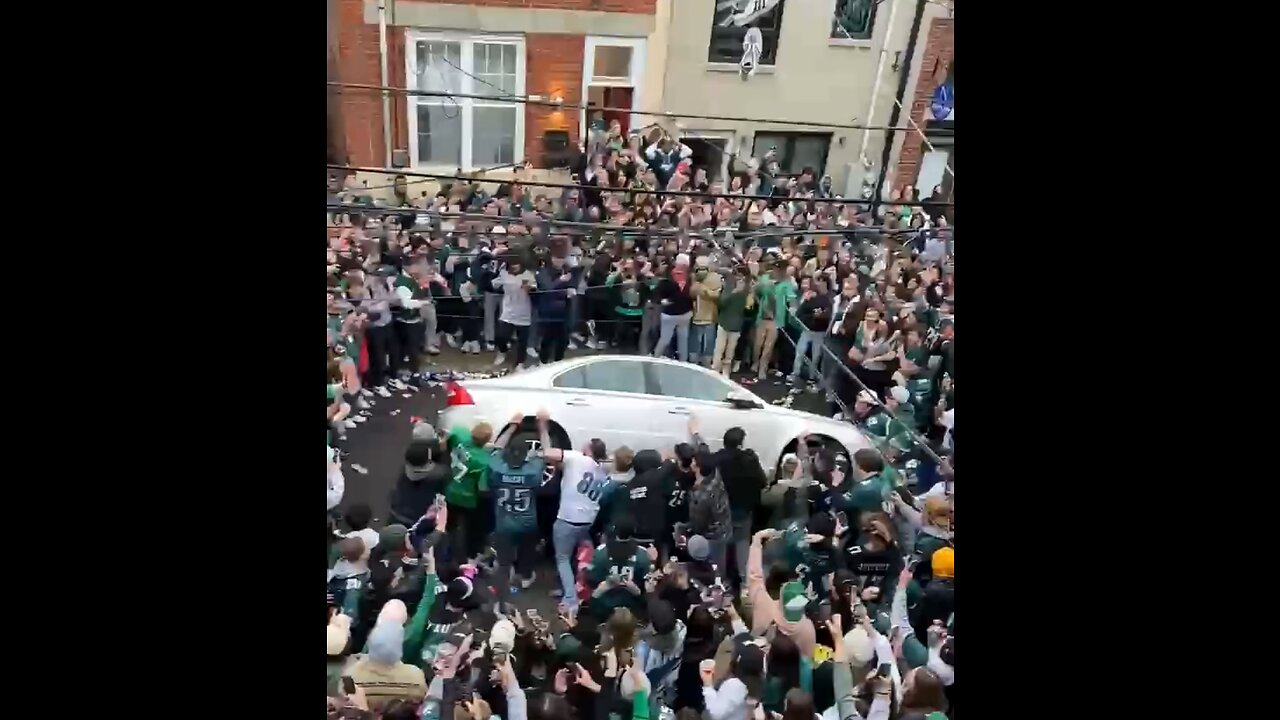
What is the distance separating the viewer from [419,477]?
2.92 metres

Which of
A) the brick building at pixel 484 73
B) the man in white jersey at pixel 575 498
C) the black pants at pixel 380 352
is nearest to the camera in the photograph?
the brick building at pixel 484 73

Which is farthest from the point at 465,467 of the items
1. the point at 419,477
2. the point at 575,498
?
the point at 575,498

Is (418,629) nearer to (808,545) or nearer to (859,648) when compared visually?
(808,545)

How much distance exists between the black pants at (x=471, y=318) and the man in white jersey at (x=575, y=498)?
41 cm

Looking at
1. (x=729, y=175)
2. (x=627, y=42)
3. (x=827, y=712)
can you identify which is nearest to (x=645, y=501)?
(x=827, y=712)

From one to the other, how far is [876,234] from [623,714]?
1.76 metres

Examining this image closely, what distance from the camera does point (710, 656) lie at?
2.95 metres

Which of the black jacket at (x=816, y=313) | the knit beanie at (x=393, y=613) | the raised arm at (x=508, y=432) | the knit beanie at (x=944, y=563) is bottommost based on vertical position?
the knit beanie at (x=393, y=613)

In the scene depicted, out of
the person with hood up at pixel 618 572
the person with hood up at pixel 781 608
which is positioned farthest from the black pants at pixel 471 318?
the person with hood up at pixel 781 608

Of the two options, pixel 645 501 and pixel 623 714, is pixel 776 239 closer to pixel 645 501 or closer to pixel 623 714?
pixel 645 501

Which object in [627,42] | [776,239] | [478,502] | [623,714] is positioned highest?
[627,42]

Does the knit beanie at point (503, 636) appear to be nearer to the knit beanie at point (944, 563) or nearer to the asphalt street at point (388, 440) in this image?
the asphalt street at point (388, 440)

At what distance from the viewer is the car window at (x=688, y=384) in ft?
9.75

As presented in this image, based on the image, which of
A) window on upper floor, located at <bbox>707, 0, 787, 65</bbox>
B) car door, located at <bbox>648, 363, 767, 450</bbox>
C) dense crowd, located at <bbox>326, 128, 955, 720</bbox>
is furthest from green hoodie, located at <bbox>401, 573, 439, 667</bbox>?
window on upper floor, located at <bbox>707, 0, 787, 65</bbox>
